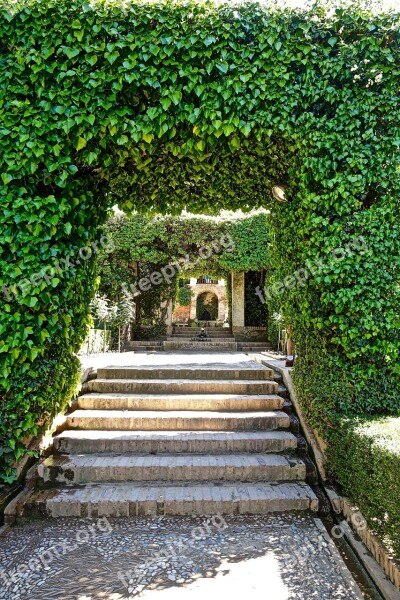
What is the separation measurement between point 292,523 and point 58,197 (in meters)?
3.85

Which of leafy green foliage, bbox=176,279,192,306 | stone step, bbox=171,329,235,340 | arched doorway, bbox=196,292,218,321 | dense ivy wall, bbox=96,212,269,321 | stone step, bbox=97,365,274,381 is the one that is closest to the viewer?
stone step, bbox=97,365,274,381

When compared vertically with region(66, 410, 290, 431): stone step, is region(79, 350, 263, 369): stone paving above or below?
above

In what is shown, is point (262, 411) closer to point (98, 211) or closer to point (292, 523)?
point (292, 523)

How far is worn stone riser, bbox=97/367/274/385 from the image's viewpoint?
559cm

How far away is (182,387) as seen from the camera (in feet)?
17.1

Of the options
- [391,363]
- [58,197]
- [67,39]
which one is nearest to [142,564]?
[391,363]

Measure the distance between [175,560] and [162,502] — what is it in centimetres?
68

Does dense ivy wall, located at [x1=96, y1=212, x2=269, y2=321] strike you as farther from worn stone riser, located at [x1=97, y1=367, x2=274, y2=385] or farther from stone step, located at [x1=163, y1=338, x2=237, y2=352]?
worn stone riser, located at [x1=97, y1=367, x2=274, y2=385]

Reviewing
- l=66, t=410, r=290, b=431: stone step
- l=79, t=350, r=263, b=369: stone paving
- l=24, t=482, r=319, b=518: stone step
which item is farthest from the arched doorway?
l=24, t=482, r=319, b=518: stone step

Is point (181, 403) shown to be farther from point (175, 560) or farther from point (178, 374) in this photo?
point (175, 560)

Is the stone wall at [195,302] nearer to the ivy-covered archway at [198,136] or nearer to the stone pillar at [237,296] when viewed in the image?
the stone pillar at [237,296]

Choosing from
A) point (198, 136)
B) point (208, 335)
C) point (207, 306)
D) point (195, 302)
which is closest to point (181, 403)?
point (198, 136)

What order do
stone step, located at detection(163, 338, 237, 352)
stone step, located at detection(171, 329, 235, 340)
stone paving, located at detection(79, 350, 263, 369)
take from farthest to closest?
1. stone step, located at detection(171, 329, 235, 340)
2. stone step, located at detection(163, 338, 237, 352)
3. stone paving, located at detection(79, 350, 263, 369)

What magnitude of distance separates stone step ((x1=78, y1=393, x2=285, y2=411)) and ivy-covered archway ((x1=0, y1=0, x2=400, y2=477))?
2.53 feet
